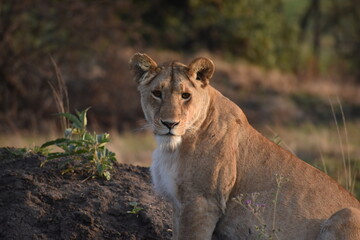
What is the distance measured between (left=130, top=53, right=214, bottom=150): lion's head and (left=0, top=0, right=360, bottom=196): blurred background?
8237 millimetres

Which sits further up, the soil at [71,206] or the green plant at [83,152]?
the green plant at [83,152]

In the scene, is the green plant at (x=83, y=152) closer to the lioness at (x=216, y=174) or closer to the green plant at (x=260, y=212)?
the lioness at (x=216, y=174)

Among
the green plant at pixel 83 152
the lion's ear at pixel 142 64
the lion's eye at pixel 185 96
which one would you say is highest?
the lion's ear at pixel 142 64

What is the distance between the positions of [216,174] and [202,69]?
3.12ft

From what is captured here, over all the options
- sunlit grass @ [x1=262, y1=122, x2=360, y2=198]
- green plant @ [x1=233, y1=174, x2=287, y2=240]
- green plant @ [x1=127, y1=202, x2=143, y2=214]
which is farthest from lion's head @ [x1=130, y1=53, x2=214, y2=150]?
sunlit grass @ [x1=262, y1=122, x2=360, y2=198]

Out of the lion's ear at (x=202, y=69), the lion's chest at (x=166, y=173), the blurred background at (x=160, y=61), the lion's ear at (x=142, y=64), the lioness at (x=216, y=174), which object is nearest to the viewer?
the lioness at (x=216, y=174)

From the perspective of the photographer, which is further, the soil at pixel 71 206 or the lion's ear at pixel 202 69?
the soil at pixel 71 206

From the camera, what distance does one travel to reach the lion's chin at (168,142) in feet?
18.3

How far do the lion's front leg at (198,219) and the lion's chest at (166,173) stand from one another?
0.72 feet

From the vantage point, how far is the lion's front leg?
17.9 feet

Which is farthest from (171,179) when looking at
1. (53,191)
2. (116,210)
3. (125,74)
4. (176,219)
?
(125,74)

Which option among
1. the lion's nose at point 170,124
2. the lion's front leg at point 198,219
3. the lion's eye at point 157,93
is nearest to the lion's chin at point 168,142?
the lion's nose at point 170,124

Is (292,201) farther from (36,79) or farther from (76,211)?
(36,79)

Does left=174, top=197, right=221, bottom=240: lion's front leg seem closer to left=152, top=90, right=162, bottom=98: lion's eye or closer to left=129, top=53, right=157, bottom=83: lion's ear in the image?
left=152, top=90, right=162, bottom=98: lion's eye
